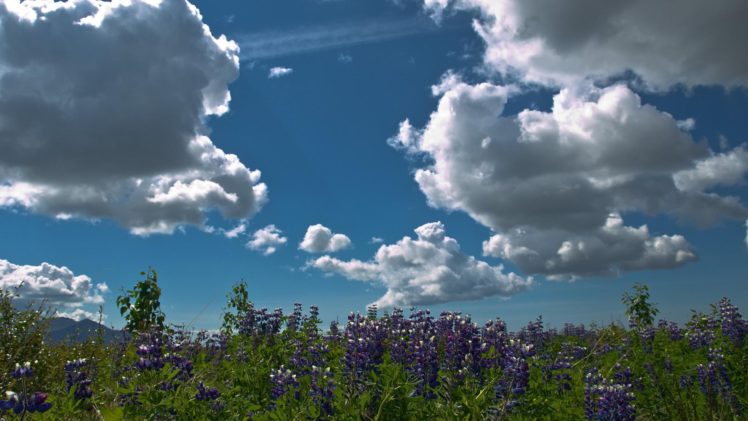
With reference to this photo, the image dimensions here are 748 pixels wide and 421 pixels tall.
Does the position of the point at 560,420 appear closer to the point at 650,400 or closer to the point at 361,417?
the point at 361,417

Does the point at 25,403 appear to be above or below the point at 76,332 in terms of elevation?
below

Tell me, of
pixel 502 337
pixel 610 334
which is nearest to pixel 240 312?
pixel 502 337

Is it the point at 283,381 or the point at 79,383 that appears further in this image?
the point at 283,381

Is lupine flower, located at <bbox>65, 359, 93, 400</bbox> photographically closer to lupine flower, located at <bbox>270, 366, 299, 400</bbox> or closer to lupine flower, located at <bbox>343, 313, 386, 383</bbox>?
lupine flower, located at <bbox>270, 366, 299, 400</bbox>

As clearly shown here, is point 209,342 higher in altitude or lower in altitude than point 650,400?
higher

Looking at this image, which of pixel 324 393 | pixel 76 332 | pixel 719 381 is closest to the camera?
pixel 324 393

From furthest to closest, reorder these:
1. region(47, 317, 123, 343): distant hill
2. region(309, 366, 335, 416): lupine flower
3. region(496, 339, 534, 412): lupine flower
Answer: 1. region(47, 317, 123, 343): distant hill
2. region(496, 339, 534, 412): lupine flower
3. region(309, 366, 335, 416): lupine flower

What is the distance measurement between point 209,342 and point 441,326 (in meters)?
6.31

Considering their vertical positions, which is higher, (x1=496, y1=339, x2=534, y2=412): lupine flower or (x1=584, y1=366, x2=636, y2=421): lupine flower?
(x1=496, y1=339, x2=534, y2=412): lupine flower

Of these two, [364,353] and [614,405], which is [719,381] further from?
[364,353]

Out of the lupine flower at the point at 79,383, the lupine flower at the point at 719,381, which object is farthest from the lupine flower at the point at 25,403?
the lupine flower at the point at 719,381

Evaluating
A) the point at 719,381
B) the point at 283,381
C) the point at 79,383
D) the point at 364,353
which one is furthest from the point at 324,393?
the point at 719,381

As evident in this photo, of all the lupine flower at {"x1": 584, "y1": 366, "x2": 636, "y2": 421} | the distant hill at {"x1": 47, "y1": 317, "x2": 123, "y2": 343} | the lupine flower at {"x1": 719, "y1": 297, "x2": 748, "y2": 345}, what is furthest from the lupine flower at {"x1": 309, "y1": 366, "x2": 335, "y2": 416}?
the lupine flower at {"x1": 719, "y1": 297, "x2": 748, "y2": 345}

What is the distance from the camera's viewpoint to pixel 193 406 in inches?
228
